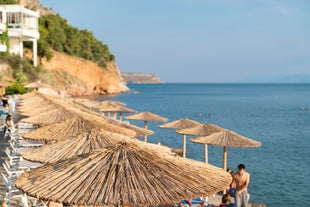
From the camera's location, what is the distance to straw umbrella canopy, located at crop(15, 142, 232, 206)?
15.1 feet

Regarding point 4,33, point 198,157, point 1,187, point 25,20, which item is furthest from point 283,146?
point 25,20


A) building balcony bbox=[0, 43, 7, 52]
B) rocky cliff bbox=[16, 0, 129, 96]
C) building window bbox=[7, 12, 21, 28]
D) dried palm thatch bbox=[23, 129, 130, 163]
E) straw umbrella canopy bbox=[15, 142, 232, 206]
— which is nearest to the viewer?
straw umbrella canopy bbox=[15, 142, 232, 206]

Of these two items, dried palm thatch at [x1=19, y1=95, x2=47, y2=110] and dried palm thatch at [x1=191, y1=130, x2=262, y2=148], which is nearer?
dried palm thatch at [x1=191, y1=130, x2=262, y2=148]

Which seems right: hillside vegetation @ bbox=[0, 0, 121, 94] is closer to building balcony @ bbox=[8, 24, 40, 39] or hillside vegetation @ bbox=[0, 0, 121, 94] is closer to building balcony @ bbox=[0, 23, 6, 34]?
building balcony @ bbox=[8, 24, 40, 39]

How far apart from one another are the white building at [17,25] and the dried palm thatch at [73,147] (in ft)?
129

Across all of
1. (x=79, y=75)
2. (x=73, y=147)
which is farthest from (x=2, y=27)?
(x=73, y=147)

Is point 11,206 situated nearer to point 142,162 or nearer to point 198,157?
point 142,162

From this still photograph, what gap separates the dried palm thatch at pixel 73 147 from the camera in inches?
281

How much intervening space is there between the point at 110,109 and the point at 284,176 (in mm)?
11718

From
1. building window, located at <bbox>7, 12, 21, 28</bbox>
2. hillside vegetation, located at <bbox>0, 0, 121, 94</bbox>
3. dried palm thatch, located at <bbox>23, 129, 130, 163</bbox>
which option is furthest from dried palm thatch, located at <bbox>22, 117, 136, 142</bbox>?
building window, located at <bbox>7, 12, 21, 28</bbox>

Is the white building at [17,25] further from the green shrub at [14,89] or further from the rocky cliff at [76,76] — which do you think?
the green shrub at [14,89]

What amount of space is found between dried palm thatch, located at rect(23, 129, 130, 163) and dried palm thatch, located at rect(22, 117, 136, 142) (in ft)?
4.78

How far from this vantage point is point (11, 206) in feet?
29.1

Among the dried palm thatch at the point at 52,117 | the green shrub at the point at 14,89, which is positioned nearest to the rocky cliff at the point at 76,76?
the green shrub at the point at 14,89
